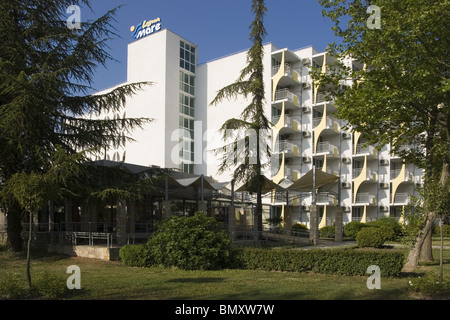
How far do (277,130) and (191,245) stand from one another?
102 ft

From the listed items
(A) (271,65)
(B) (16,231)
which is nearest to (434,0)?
(B) (16,231)

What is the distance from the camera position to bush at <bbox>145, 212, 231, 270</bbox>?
13.9 meters

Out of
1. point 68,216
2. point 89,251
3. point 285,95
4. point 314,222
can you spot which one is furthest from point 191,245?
point 285,95

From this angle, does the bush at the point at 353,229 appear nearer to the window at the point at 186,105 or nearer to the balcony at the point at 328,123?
the balcony at the point at 328,123

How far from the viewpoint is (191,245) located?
14.1 metres

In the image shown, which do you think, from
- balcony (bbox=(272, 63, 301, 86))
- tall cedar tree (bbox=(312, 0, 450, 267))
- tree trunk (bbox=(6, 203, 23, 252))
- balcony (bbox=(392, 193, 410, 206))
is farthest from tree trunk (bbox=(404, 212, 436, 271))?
balcony (bbox=(392, 193, 410, 206))

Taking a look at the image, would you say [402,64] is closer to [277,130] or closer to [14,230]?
[14,230]

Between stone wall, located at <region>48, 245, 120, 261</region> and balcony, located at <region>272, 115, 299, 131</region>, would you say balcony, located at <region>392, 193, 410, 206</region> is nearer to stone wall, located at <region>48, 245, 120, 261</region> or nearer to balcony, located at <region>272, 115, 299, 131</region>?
balcony, located at <region>272, 115, 299, 131</region>

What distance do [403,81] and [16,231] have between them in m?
16.7

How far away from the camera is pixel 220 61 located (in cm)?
4666

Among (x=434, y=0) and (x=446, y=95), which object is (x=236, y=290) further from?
(x=434, y=0)

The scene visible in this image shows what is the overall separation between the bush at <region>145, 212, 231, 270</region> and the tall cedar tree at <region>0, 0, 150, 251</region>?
5.15m

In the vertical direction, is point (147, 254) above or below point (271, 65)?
below
